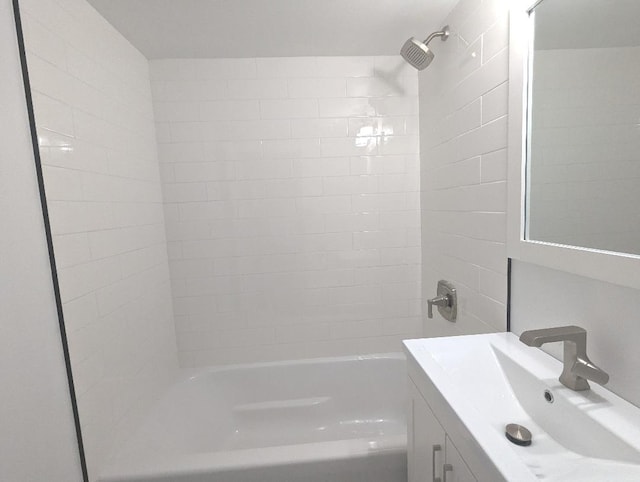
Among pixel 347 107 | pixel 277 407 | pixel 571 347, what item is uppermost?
pixel 347 107

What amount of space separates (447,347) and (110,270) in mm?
1381

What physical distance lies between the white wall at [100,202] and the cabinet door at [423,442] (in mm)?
1185

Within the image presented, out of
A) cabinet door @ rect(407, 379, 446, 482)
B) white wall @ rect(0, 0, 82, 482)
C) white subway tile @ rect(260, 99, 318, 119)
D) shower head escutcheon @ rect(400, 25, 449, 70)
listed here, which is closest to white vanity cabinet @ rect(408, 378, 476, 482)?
cabinet door @ rect(407, 379, 446, 482)

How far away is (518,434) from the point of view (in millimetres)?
776

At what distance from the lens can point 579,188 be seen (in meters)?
0.88

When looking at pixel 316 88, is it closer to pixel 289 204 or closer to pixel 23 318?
pixel 289 204

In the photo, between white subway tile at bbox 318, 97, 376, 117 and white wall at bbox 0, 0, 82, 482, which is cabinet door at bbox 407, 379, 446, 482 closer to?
white wall at bbox 0, 0, 82, 482

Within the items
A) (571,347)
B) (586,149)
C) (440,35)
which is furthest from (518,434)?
(440,35)

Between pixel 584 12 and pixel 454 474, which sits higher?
pixel 584 12

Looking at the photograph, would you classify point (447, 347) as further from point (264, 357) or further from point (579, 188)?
point (264, 357)

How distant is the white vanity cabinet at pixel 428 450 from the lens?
2.49 feet

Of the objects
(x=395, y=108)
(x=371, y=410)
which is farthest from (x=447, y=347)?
(x=395, y=108)

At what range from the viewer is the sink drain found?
0.76 meters

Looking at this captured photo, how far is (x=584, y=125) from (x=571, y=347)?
0.60 m
